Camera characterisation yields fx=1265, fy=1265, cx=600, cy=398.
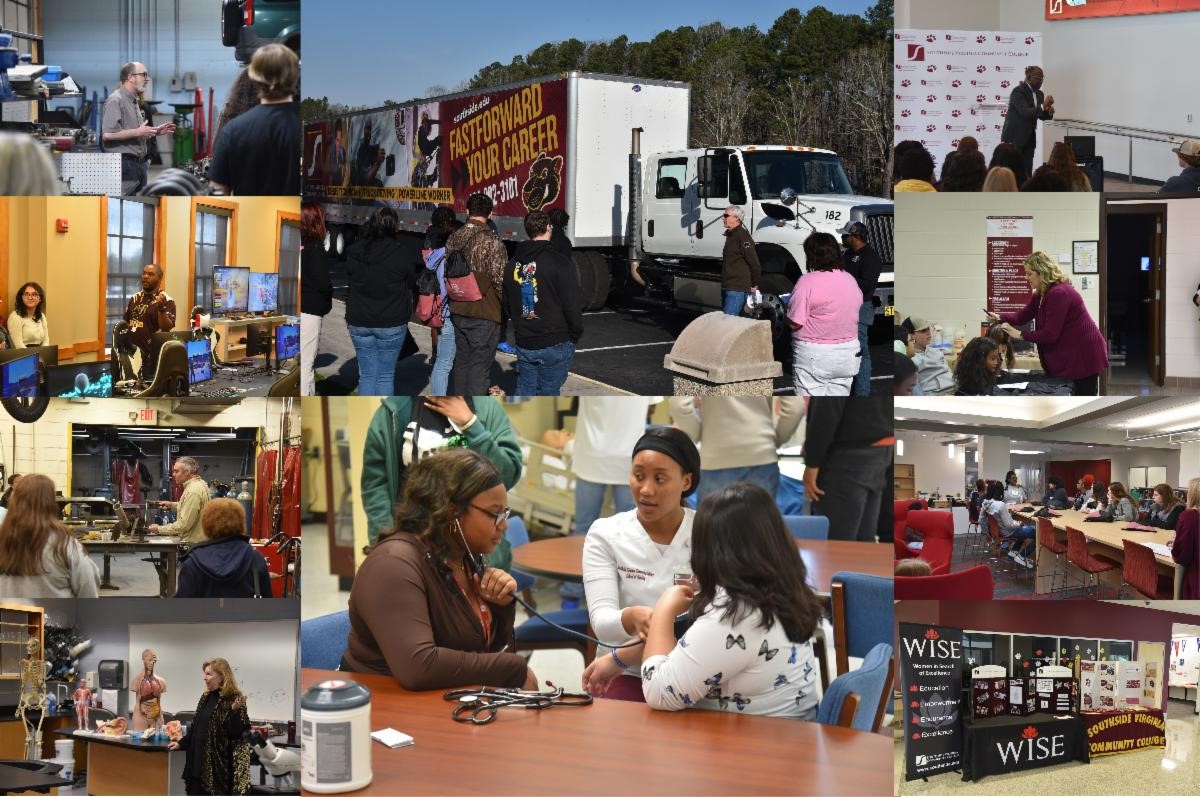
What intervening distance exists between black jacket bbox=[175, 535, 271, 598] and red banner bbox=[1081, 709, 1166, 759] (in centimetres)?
404

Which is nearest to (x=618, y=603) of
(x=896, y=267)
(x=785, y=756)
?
(x=785, y=756)

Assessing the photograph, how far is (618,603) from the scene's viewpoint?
3.70 metres

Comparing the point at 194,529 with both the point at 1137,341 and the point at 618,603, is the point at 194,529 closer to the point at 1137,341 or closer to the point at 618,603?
the point at 618,603

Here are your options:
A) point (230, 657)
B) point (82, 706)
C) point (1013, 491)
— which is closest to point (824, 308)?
point (1013, 491)

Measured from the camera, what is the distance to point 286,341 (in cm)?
527

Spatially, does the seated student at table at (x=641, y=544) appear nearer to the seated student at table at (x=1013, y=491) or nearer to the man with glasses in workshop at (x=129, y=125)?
the seated student at table at (x=1013, y=491)

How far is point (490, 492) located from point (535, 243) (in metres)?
2.31

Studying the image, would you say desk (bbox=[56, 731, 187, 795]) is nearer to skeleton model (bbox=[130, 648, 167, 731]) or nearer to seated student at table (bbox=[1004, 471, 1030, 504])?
skeleton model (bbox=[130, 648, 167, 731])

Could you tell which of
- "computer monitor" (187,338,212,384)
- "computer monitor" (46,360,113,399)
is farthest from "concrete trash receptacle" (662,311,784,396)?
"computer monitor" (46,360,113,399)

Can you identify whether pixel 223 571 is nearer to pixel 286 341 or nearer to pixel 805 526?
pixel 286 341

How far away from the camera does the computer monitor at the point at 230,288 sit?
5047 mm

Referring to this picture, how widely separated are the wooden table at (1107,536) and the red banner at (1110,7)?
8.48 feet

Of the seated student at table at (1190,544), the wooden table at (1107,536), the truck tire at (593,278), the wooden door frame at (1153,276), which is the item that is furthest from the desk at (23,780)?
the wooden door frame at (1153,276)

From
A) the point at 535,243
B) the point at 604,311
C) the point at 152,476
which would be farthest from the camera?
the point at 604,311
